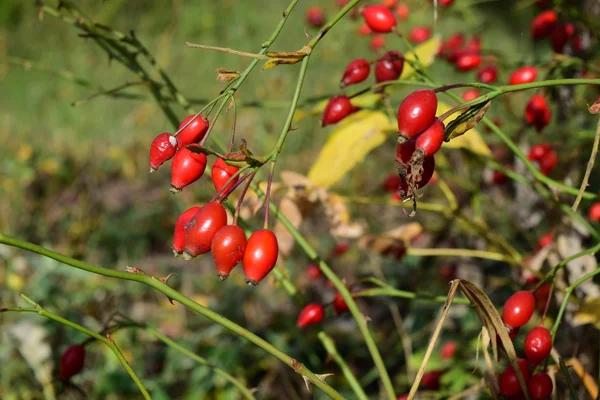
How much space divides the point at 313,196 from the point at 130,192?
7.90 ft

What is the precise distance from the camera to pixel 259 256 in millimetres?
752

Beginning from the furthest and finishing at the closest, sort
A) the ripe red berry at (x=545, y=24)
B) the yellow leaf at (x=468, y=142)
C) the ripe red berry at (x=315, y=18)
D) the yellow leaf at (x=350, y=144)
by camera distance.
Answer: the ripe red berry at (x=315, y=18)
the ripe red berry at (x=545, y=24)
the yellow leaf at (x=350, y=144)
the yellow leaf at (x=468, y=142)

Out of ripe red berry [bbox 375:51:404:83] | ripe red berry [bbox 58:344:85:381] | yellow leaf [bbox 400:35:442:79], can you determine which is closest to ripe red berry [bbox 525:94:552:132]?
yellow leaf [bbox 400:35:442:79]

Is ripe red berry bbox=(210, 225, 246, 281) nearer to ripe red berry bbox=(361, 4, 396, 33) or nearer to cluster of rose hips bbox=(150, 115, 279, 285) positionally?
cluster of rose hips bbox=(150, 115, 279, 285)

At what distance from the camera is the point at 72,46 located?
562cm

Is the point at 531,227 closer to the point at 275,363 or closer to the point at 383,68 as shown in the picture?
the point at 275,363

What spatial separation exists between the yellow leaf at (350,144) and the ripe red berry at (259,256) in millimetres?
603

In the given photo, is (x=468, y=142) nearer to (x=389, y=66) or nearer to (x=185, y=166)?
(x=389, y=66)

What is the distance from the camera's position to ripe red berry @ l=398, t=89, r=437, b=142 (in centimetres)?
68

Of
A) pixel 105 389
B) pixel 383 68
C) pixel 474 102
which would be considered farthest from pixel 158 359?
pixel 474 102

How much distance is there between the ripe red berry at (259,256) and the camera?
0.75 meters

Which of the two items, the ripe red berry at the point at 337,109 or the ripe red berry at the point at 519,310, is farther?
the ripe red berry at the point at 337,109

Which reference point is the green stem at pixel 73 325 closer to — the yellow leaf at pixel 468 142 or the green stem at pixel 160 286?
the green stem at pixel 160 286

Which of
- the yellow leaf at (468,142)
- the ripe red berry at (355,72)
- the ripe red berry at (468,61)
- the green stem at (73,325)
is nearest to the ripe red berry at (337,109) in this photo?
the ripe red berry at (355,72)
